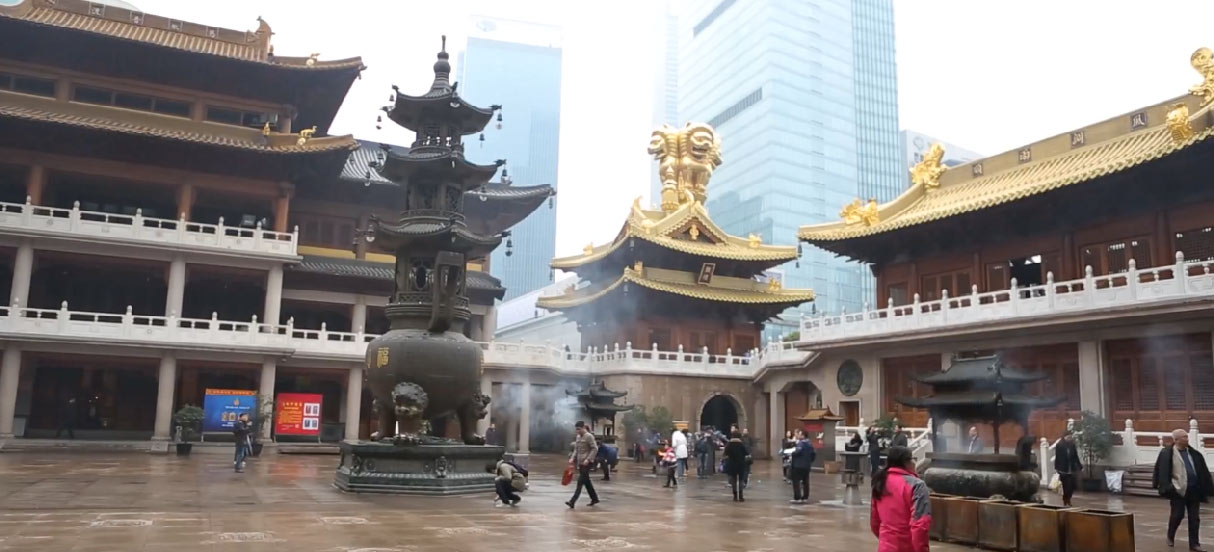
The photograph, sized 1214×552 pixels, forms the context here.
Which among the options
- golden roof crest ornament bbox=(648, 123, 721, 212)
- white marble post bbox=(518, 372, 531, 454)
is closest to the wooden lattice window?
white marble post bbox=(518, 372, 531, 454)

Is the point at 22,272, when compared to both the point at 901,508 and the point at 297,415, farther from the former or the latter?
the point at 901,508

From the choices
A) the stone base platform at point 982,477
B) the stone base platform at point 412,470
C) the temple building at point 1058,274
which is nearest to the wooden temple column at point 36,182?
the stone base platform at point 412,470

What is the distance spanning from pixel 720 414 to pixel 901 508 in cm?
3307

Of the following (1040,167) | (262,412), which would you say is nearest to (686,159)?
(1040,167)

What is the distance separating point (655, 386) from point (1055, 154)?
16795 mm

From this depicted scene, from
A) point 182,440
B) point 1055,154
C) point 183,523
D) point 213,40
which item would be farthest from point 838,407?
point 213,40

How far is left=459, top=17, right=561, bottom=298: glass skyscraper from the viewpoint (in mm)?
157875

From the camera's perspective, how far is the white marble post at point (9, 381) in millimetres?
27625

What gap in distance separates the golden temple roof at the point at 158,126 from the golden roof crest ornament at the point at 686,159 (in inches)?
683

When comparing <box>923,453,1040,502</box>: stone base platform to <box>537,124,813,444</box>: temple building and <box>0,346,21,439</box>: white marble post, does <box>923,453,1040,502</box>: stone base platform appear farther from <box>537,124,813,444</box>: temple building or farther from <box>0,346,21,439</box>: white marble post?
<box>0,346,21,439</box>: white marble post

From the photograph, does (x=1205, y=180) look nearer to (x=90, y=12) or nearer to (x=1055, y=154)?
(x=1055, y=154)

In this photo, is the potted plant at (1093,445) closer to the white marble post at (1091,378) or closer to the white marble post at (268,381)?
the white marble post at (1091,378)

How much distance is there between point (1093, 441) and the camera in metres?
20.3

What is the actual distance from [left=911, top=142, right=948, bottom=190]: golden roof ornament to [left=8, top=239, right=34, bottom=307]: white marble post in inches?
1234
